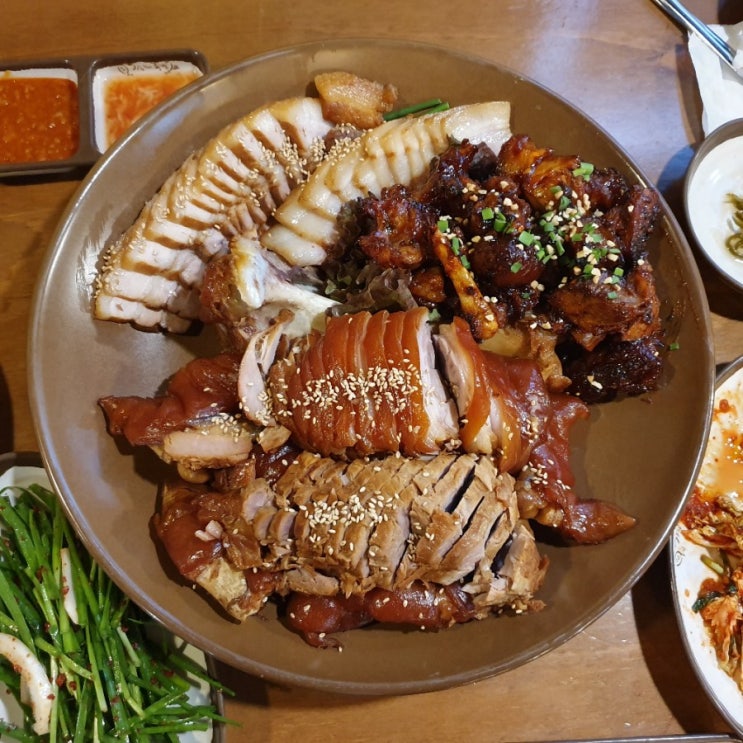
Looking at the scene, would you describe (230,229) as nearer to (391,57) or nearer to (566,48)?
(391,57)

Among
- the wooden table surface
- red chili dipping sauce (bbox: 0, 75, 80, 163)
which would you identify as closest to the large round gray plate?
the wooden table surface

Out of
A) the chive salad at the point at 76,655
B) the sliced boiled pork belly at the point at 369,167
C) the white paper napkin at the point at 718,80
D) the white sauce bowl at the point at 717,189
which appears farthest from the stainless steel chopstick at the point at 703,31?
the chive salad at the point at 76,655

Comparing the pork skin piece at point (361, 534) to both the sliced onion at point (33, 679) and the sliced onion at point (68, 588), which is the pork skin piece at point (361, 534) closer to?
the sliced onion at point (68, 588)

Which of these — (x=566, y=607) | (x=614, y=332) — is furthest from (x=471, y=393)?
(x=566, y=607)

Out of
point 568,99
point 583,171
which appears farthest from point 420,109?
point 568,99

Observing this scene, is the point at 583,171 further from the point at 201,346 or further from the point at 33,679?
the point at 33,679

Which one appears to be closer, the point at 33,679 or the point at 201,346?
the point at 33,679
